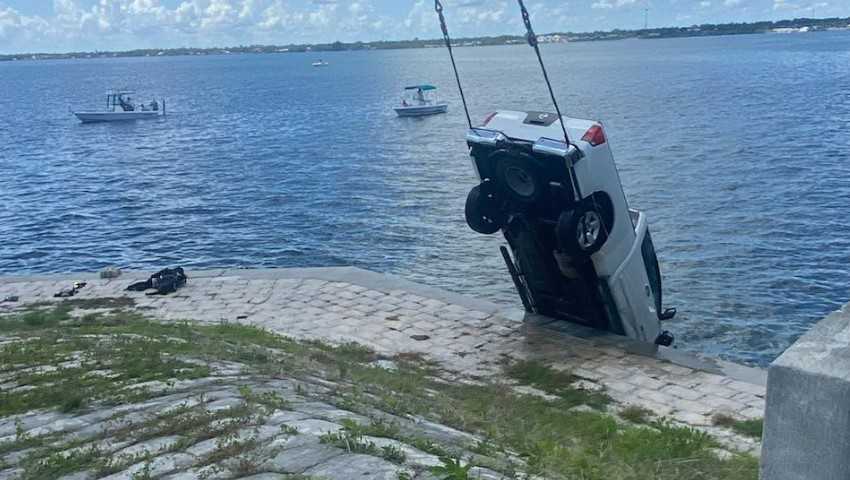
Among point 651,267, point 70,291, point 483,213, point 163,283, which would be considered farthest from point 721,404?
point 70,291

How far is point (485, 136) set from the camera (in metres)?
12.3

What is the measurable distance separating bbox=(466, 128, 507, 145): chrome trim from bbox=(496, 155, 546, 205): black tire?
10.1 inches

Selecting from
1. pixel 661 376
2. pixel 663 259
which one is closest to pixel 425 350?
pixel 661 376

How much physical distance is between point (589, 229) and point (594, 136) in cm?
131

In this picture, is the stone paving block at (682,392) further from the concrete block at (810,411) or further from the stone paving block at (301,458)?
the concrete block at (810,411)

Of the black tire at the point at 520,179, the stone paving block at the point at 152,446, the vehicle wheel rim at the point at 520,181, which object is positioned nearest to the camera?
the stone paving block at the point at 152,446

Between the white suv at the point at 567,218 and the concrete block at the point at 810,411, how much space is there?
793 cm

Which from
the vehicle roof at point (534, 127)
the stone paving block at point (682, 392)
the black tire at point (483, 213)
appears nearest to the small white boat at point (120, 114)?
the black tire at point (483, 213)

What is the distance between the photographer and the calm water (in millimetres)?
20609

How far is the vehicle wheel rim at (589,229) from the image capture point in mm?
11883

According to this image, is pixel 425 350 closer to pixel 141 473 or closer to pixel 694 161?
pixel 141 473

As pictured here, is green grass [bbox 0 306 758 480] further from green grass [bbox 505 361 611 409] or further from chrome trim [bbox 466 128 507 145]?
chrome trim [bbox 466 128 507 145]

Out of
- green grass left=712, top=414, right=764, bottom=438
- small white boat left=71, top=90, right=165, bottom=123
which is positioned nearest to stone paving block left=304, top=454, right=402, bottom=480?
green grass left=712, top=414, right=764, bottom=438

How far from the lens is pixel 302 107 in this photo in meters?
86.6
